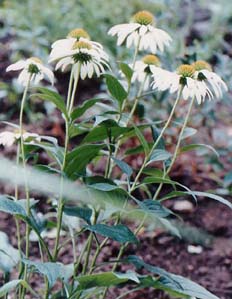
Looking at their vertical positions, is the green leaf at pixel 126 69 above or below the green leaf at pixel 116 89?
above


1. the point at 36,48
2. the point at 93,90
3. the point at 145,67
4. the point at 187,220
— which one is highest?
the point at 145,67

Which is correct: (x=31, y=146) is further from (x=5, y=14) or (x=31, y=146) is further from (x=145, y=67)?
(x=5, y=14)

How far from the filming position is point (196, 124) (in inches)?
90.0

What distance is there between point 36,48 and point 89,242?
146 cm

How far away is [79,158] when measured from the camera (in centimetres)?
109

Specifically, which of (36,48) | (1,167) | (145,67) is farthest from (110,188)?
(36,48)

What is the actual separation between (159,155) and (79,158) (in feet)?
0.50

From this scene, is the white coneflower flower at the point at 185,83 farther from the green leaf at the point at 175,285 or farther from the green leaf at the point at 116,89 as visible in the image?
the green leaf at the point at 175,285

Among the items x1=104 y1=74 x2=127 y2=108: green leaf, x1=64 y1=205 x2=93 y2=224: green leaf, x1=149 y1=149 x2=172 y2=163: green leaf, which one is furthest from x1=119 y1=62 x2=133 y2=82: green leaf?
x1=64 y1=205 x2=93 y2=224: green leaf

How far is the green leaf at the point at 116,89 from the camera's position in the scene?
1.12m

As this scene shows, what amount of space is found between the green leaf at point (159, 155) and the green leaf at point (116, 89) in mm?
111

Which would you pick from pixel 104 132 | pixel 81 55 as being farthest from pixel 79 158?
pixel 81 55

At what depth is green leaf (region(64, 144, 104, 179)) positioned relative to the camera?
1.08 metres

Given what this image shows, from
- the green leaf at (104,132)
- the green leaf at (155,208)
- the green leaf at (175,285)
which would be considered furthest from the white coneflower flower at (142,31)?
the green leaf at (175,285)
